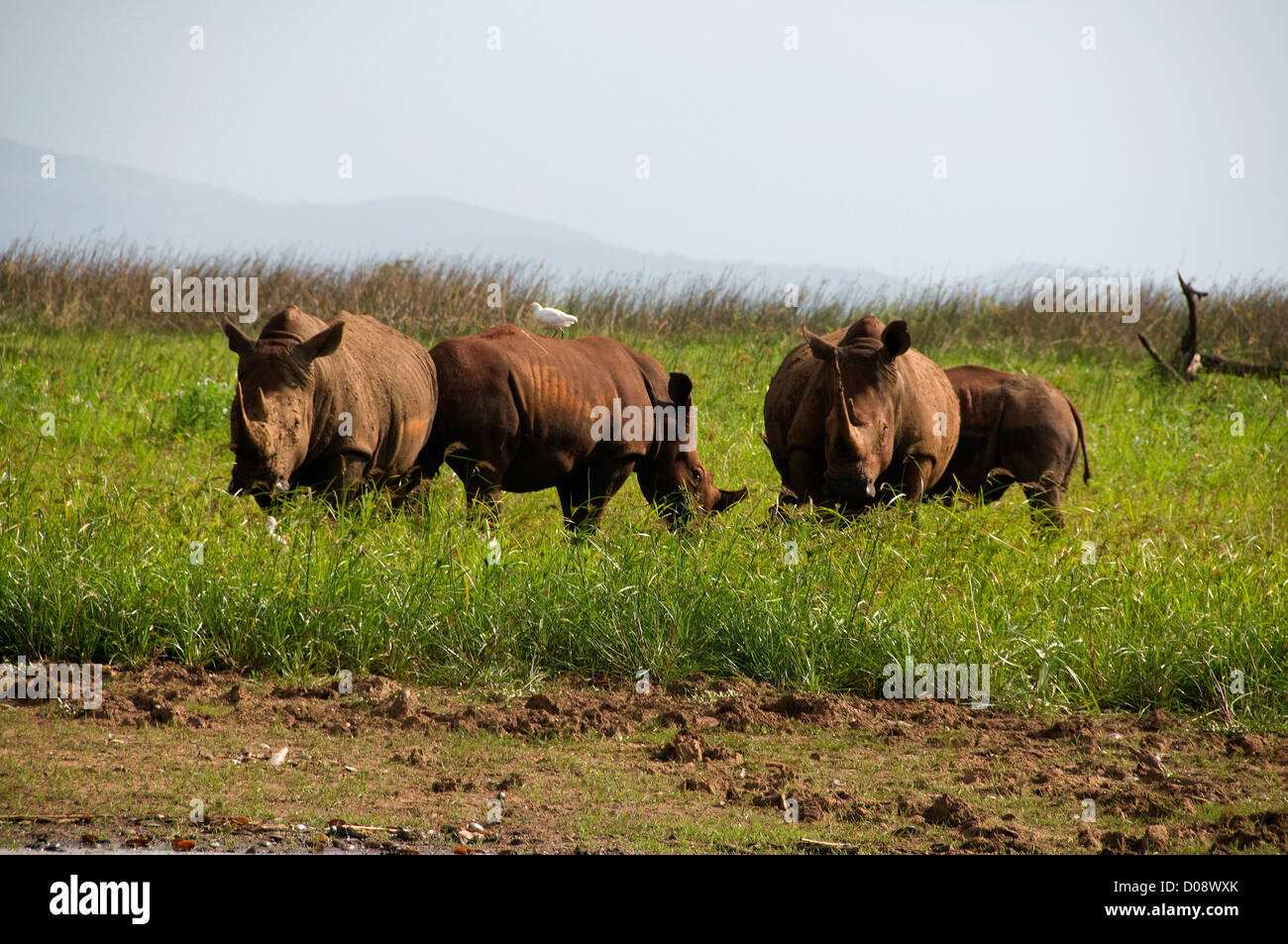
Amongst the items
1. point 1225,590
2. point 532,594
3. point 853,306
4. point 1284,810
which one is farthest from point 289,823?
point 853,306

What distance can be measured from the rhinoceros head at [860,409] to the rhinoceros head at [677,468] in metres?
1.50

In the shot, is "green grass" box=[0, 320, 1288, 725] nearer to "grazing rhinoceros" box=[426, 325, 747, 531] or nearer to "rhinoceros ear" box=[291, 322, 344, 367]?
"grazing rhinoceros" box=[426, 325, 747, 531]

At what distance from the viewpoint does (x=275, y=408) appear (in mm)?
6344

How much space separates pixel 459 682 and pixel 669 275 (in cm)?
1689

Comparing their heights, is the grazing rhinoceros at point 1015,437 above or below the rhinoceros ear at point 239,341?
below

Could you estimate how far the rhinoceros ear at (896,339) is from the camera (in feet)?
23.2

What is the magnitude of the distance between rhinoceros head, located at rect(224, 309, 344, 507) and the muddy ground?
1.18 m

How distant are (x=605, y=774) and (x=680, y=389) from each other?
4.24 meters

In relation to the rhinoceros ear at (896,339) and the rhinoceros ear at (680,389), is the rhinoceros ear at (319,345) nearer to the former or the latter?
the rhinoceros ear at (680,389)

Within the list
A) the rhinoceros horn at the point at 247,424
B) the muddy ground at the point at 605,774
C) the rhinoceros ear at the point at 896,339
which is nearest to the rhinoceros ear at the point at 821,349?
the rhinoceros ear at the point at 896,339

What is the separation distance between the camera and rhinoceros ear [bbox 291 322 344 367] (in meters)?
6.45

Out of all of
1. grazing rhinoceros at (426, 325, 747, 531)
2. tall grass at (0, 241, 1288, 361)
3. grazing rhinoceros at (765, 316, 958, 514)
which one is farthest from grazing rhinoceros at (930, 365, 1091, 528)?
tall grass at (0, 241, 1288, 361)

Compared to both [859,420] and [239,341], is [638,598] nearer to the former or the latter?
[859,420]

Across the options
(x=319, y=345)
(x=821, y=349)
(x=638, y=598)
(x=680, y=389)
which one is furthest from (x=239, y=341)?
(x=821, y=349)
